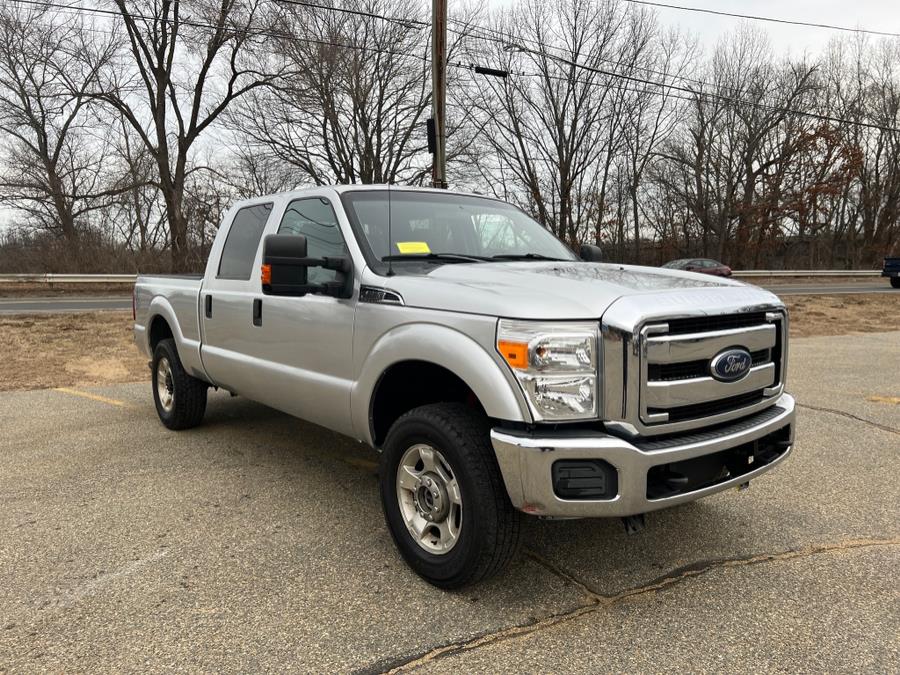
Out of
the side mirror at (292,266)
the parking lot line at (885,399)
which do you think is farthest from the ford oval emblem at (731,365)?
the parking lot line at (885,399)

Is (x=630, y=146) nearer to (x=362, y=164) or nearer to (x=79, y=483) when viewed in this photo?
(x=362, y=164)

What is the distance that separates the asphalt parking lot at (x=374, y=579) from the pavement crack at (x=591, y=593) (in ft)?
0.03

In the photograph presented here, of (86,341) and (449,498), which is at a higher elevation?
(449,498)

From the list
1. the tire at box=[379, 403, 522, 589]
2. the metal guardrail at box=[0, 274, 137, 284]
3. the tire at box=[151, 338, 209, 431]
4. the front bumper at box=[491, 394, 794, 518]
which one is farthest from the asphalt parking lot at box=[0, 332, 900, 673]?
the metal guardrail at box=[0, 274, 137, 284]

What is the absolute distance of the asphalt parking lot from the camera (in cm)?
241

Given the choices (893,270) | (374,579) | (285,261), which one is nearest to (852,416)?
(374,579)

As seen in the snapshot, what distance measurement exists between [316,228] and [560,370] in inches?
82.0

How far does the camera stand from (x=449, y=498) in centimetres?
286

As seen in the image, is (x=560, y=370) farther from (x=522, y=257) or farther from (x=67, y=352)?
(x=67, y=352)

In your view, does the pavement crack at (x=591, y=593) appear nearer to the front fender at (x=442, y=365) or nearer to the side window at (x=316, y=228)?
the front fender at (x=442, y=365)

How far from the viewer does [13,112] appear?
2372 centimetres

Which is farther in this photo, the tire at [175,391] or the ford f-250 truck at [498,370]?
the tire at [175,391]

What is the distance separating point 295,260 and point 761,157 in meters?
39.5

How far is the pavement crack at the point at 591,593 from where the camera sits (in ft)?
7.81
